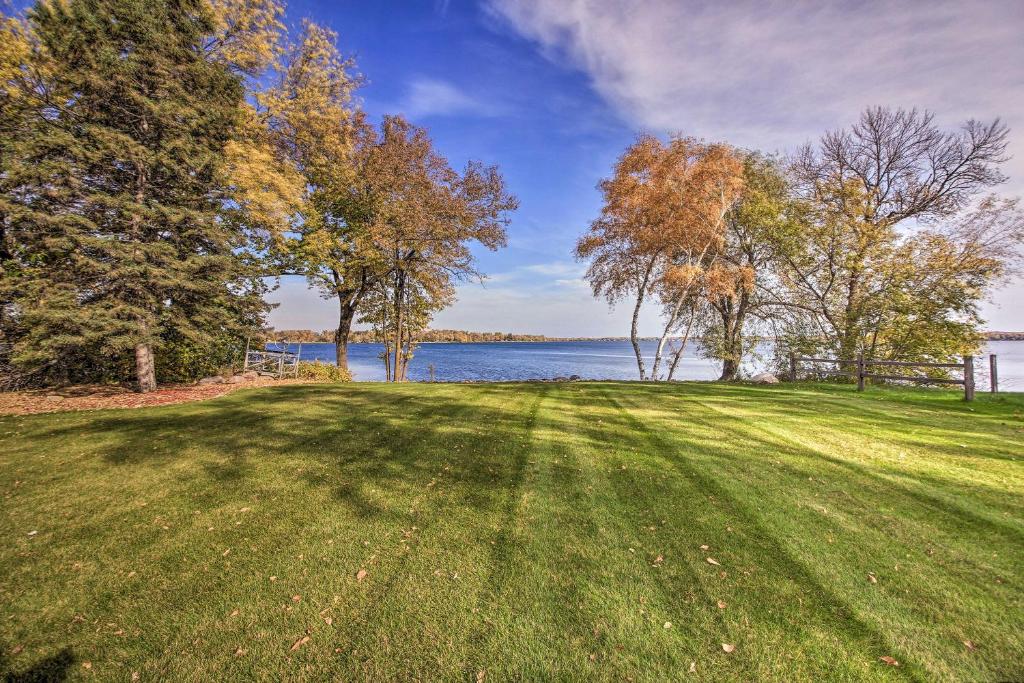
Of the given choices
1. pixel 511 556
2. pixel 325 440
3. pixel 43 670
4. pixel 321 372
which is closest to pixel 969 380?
pixel 511 556

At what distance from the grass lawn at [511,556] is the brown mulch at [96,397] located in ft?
12.9

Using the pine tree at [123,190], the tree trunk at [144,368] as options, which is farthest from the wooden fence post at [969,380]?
the tree trunk at [144,368]

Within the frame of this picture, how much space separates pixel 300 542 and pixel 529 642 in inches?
107

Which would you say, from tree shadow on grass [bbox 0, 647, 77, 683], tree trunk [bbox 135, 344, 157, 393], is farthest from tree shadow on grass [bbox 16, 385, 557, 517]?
tree trunk [bbox 135, 344, 157, 393]

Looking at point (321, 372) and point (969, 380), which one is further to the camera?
point (321, 372)

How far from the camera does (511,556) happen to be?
4.06 m

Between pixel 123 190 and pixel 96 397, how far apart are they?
6.64 meters

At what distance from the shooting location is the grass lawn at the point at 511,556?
2891 millimetres

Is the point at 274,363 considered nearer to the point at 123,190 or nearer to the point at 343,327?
the point at 343,327

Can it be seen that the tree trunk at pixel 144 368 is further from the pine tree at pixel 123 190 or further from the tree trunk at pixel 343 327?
the tree trunk at pixel 343 327

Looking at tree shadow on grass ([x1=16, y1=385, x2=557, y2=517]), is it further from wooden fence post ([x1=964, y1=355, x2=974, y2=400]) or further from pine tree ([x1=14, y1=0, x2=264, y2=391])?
wooden fence post ([x1=964, y1=355, x2=974, y2=400])

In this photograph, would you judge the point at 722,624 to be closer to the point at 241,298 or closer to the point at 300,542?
the point at 300,542

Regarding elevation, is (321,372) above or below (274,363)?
below

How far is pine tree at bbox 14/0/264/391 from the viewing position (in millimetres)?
11414
